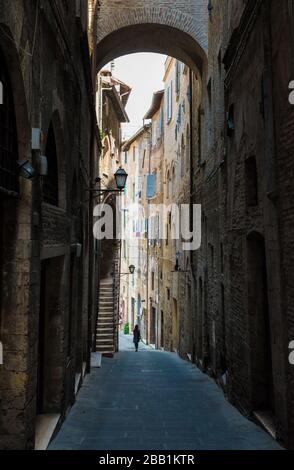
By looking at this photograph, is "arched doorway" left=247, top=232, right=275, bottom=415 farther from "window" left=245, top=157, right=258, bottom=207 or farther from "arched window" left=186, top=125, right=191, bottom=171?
"arched window" left=186, top=125, right=191, bottom=171

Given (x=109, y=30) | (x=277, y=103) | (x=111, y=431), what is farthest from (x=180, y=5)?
(x=111, y=431)

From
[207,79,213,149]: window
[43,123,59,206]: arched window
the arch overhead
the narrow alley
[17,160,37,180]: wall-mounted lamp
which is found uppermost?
the arch overhead

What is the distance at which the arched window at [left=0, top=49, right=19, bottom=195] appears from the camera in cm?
439

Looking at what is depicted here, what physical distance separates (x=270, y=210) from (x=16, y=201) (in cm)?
333

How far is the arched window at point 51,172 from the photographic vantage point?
22.0 ft

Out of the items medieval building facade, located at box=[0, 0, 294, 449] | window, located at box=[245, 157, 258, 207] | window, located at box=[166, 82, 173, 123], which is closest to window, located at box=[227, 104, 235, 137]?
medieval building facade, located at box=[0, 0, 294, 449]

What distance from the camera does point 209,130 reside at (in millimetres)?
12578

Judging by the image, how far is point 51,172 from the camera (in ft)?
23.0

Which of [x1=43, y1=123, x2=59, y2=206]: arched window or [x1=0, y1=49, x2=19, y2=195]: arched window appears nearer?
[x1=0, y1=49, x2=19, y2=195]: arched window

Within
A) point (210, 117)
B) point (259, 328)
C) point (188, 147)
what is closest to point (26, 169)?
point (259, 328)

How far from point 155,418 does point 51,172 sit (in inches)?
165

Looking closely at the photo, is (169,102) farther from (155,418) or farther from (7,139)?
(7,139)

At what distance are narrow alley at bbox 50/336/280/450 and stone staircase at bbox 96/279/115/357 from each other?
5.56 metres

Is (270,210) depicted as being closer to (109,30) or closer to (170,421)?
(170,421)
